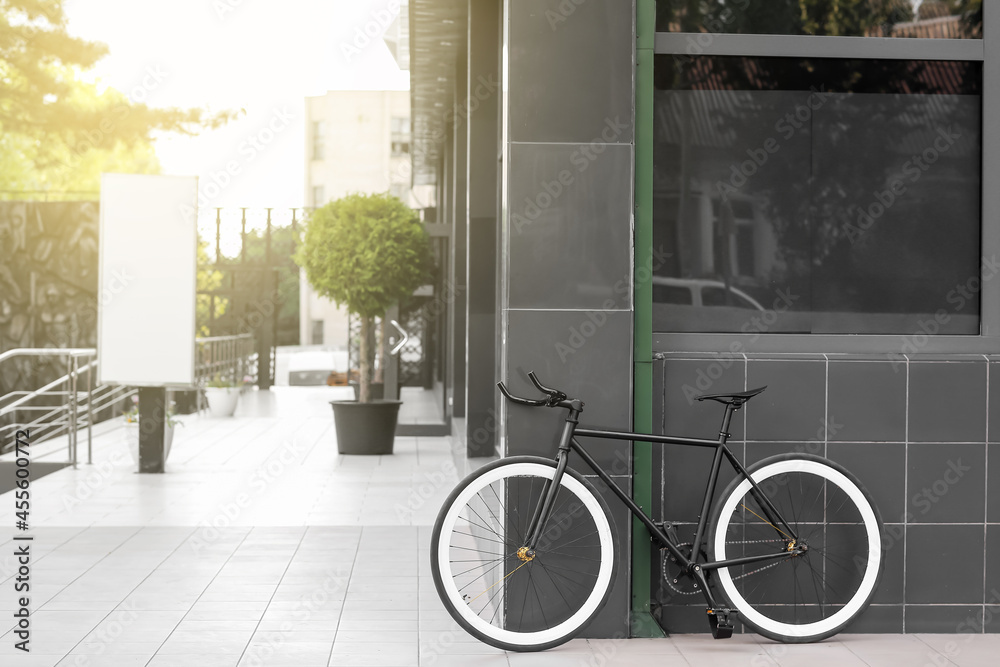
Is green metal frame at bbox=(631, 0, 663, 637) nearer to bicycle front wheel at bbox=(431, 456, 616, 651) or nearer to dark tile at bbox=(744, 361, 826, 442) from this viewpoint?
bicycle front wheel at bbox=(431, 456, 616, 651)

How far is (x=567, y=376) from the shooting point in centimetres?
380

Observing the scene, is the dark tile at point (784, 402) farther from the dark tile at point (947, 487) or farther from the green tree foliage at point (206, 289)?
the green tree foliage at point (206, 289)

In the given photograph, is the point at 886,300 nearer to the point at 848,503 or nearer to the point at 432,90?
the point at 848,503

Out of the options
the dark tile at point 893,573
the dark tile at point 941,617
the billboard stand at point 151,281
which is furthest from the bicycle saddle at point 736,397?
the billboard stand at point 151,281

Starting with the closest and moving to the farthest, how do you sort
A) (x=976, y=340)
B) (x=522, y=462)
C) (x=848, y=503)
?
(x=522, y=462)
(x=848, y=503)
(x=976, y=340)

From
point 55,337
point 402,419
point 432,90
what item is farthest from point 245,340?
point 432,90

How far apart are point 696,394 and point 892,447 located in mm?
811

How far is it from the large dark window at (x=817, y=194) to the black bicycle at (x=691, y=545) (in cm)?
68

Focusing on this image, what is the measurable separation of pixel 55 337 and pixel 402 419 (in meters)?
10.1

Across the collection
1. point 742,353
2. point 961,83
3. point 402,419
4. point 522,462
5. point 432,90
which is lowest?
point 402,419

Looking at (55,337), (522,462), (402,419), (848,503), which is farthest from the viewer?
(55,337)

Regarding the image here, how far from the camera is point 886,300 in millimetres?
4184

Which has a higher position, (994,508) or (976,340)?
(976,340)

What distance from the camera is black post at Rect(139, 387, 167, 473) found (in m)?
8.09
